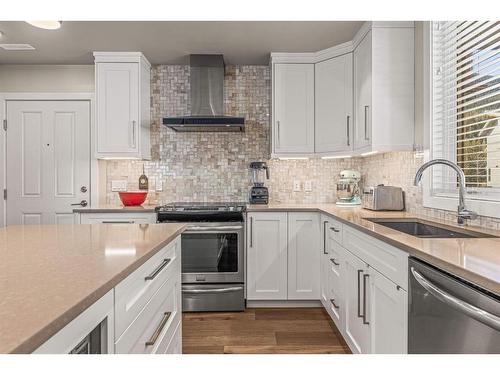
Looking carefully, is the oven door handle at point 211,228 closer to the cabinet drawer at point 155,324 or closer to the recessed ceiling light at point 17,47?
the cabinet drawer at point 155,324

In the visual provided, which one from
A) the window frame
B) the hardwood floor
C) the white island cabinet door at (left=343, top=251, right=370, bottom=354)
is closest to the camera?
the white island cabinet door at (left=343, top=251, right=370, bottom=354)

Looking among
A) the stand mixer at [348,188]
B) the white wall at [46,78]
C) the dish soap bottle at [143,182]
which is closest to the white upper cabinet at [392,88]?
the stand mixer at [348,188]

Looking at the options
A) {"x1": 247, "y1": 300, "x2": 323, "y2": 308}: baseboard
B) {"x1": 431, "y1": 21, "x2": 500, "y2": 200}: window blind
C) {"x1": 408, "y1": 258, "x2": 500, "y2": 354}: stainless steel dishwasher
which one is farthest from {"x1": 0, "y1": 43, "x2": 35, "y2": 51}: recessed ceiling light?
{"x1": 408, "y1": 258, "x2": 500, "y2": 354}: stainless steel dishwasher

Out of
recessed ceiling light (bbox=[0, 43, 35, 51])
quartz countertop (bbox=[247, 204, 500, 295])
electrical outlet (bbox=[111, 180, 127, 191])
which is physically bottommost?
quartz countertop (bbox=[247, 204, 500, 295])

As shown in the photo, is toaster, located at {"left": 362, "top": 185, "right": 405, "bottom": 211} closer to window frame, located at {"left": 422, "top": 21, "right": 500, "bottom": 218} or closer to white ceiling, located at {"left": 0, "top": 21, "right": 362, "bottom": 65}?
window frame, located at {"left": 422, "top": 21, "right": 500, "bottom": 218}

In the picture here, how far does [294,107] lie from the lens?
3.67m

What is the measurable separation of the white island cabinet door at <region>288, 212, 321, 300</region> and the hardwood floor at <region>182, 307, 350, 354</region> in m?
0.16

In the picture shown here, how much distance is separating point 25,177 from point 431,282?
3.99 meters

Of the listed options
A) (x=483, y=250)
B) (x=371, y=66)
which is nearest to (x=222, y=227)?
(x=371, y=66)

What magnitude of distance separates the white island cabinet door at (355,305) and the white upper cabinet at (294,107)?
1.42m

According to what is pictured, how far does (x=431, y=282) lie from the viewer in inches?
52.6

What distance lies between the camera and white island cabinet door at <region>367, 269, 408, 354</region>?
1.60m

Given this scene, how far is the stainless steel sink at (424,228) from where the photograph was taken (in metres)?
1.97

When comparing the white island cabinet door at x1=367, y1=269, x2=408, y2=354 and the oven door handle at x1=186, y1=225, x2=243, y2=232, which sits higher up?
the oven door handle at x1=186, y1=225, x2=243, y2=232
